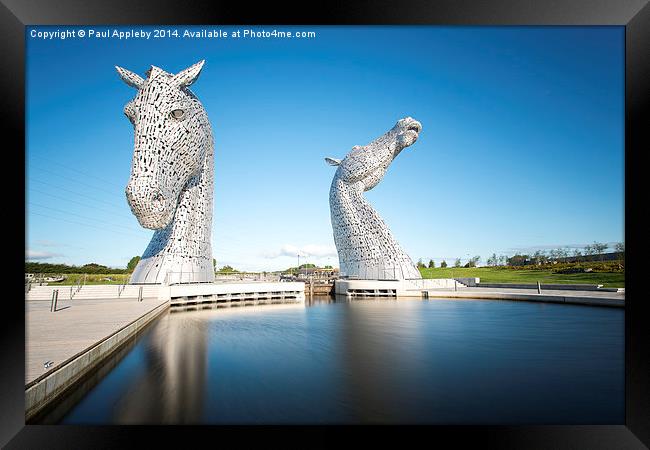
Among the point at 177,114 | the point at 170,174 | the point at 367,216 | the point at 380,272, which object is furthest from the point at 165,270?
the point at 367,216

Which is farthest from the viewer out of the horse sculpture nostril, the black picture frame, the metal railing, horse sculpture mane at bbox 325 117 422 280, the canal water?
horse sculpture mane at bbox 325 117 422 280

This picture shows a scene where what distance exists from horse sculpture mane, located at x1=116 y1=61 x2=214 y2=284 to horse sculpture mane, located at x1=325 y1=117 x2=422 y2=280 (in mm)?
7482

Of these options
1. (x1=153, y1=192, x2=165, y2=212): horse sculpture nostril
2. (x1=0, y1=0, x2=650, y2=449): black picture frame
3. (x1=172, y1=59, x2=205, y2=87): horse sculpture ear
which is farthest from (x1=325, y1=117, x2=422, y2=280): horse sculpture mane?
(x1=0, y1=0, x2=650, y2=449): black picture frame

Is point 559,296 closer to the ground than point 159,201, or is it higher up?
closer to the ground

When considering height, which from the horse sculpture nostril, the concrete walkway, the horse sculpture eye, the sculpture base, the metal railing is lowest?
the concrete walkway

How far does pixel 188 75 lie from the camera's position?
45.3 ft

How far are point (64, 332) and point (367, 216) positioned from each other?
16.0m

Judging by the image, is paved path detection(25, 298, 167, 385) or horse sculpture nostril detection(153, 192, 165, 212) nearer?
paved path detection(25, 298, 167, 385)

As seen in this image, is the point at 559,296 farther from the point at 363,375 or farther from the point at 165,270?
the point at 165,270

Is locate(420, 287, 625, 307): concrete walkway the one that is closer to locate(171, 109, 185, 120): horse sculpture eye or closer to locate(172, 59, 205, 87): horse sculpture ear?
locate(171, 109, 185, 120): horse sculpture eye

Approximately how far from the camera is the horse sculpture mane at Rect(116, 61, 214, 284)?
12320 millimetres

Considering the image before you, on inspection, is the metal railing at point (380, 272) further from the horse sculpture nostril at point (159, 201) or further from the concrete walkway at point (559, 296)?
the horse sculpture nostril at point (159, 201)
